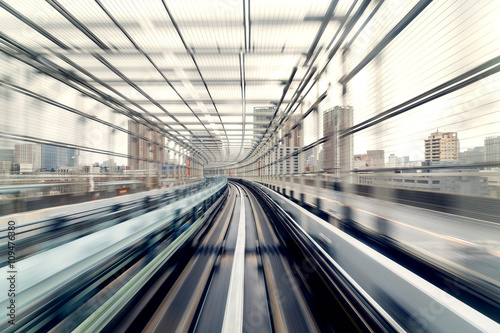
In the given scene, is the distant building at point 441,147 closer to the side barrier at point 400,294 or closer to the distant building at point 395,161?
the distant building at point 395,161

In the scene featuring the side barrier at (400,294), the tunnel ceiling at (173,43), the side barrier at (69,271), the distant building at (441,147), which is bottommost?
the side barrier at (400,294)

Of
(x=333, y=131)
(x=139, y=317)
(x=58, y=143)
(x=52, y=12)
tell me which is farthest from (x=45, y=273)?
(x=52, y=12)

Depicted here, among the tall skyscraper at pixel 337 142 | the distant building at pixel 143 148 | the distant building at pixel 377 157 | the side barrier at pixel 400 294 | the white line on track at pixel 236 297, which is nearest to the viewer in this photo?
the side barrier at pixel 400 294

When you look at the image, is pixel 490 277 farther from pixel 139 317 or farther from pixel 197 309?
pixel 139 317

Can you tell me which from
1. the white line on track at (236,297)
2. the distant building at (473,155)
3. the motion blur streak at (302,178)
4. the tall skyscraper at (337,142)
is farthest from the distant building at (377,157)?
the white line on track at (236,297)

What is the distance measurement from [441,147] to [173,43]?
470 cm

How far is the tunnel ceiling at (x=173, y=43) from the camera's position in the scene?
8.97ft

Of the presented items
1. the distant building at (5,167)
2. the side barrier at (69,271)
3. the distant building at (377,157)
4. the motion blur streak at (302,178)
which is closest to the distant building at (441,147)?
the motion blur streak at (302,178)

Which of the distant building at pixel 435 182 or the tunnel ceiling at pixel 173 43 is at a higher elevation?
the tunnel ceiling at pixel 173 43

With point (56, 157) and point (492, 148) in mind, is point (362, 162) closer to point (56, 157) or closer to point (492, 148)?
point (492, 148)

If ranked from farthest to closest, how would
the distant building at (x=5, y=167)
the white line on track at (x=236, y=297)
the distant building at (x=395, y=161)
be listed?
the distant building at (x=5, y=167) < the distant building at (x=395, y=161) < the white line on track at (x=236, y=297)

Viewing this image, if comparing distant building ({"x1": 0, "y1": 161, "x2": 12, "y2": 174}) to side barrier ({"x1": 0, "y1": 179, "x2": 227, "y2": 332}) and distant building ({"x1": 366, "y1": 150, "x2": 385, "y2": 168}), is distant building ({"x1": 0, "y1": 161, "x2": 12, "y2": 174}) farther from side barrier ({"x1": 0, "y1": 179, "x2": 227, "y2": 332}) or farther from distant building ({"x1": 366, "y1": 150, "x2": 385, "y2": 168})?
distant building ({"x1": 366, "y1": 150, "x2": 385, "y2": 168})

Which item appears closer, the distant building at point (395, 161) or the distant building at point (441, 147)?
the distant building at point (441, 147)

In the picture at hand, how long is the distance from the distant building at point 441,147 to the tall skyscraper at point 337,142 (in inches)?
42.8
